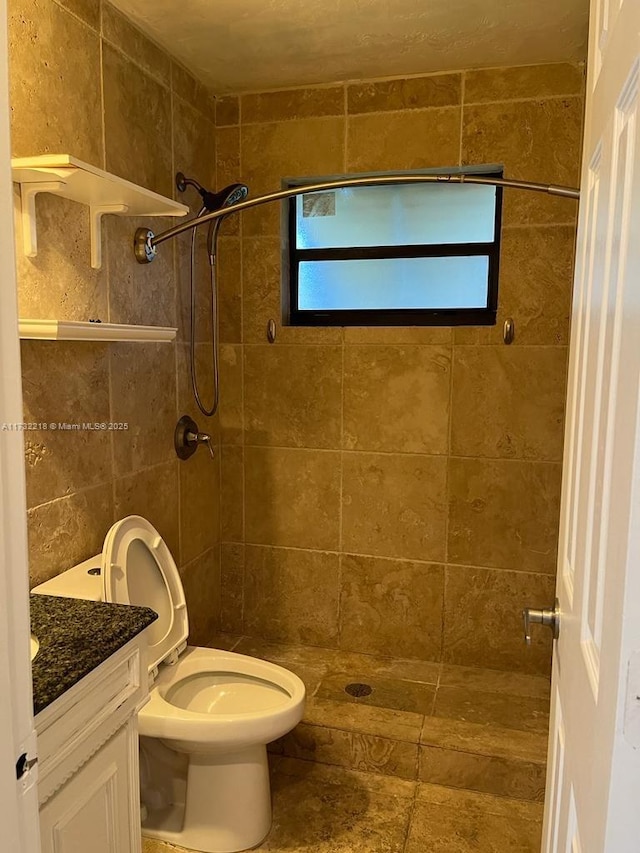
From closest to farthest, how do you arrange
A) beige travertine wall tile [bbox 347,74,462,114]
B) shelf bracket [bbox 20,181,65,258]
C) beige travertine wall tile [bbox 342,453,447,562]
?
shelf bracket [bbox 20,181,65,258], beige travertine wall tile [bbox 347,74,462,114], beige travertine wall tile [bbox 342,453,447,562]

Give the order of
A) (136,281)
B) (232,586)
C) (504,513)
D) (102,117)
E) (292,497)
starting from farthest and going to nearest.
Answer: (232,586) < (292,497) < (504,513) < (136,281) < (102,117)

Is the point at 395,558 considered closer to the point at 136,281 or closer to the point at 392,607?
the point at 392,607

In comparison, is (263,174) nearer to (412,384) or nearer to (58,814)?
(412,384)

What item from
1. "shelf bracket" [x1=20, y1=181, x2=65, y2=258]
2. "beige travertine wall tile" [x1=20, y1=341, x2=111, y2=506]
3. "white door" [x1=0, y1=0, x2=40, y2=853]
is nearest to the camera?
"white door" [x1=0, y1=0, x2=40, y2=853]

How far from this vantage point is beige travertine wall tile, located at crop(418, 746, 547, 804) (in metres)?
2.08

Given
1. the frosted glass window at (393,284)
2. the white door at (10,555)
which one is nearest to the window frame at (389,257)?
the frosted glass window at (393,284)

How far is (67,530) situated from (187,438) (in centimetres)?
72

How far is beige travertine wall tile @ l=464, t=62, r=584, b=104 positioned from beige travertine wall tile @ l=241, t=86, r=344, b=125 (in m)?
0.51

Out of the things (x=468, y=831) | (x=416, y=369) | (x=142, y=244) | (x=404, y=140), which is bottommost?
(x=468, y=831)

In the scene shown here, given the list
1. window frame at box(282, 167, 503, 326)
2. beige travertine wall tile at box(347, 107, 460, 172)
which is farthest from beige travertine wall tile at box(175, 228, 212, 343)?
beige travertine wall tile at box(347, 107, 460, 172)

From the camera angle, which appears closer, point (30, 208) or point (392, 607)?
point (30, 208)

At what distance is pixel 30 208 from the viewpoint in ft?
5.32

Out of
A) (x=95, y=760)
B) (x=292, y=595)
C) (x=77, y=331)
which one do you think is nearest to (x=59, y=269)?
(x=77, y=331)

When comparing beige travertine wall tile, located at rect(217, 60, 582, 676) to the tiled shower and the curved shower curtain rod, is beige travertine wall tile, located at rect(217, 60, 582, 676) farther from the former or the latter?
the curved shower curtain rod
